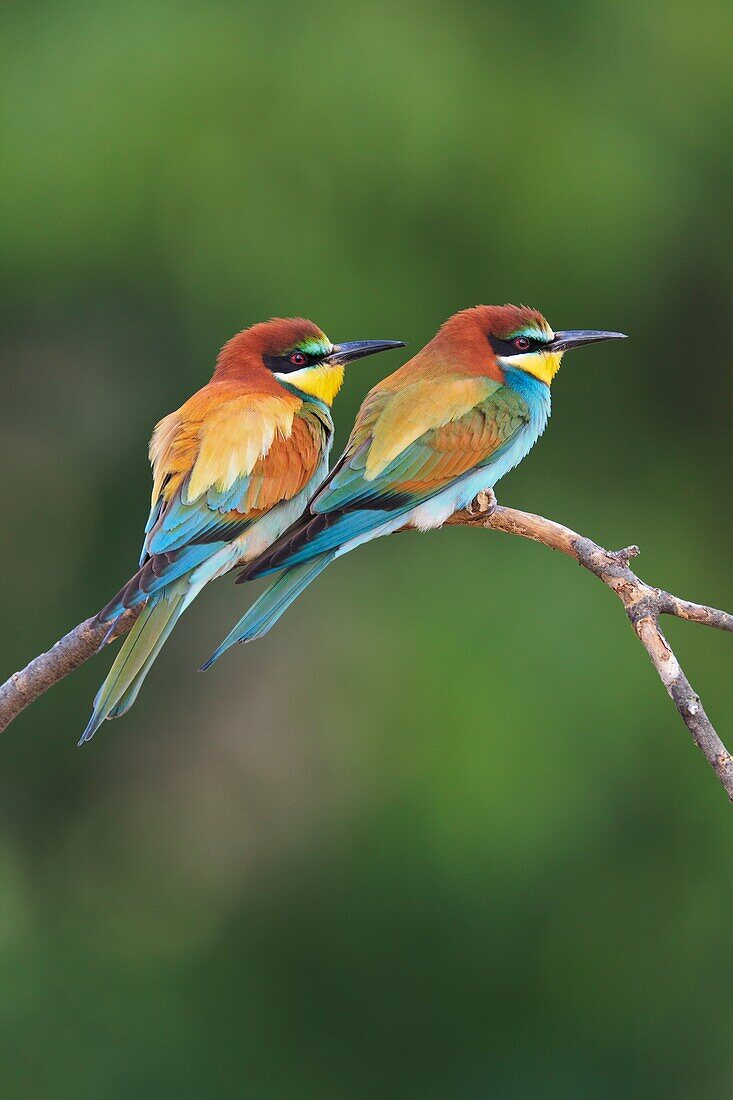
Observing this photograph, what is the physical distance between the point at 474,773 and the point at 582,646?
626 mm

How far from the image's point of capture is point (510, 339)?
7.64 feet

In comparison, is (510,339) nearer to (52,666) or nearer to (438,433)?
(438,433)

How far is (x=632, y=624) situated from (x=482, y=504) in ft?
1.31

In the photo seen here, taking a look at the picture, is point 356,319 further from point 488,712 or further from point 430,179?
point 488,712

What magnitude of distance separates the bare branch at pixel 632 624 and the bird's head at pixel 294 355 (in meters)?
0.28

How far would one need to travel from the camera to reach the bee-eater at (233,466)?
1882 mm

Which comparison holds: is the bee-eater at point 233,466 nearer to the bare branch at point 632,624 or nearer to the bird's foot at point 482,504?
the bare branch at point 632,624

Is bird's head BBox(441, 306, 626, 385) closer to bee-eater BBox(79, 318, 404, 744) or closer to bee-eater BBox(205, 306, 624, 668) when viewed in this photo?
bee-eater BBox(205, 306, 624, 668)

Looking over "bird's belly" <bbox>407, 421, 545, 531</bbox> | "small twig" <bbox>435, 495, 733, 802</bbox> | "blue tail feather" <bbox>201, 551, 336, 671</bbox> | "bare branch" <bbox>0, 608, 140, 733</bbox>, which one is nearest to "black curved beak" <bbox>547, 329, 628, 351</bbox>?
"bird's belly" <bbox>407, 421, 545, 531</bbox>

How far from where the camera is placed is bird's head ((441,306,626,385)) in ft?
7.48

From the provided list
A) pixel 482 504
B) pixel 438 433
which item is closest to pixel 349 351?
pixel 438 433

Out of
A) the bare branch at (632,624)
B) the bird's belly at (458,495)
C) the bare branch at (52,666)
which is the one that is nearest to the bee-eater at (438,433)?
the bird's belly at (458,495)

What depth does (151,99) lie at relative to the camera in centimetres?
615

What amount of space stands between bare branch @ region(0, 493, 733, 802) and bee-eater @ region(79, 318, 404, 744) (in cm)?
5
